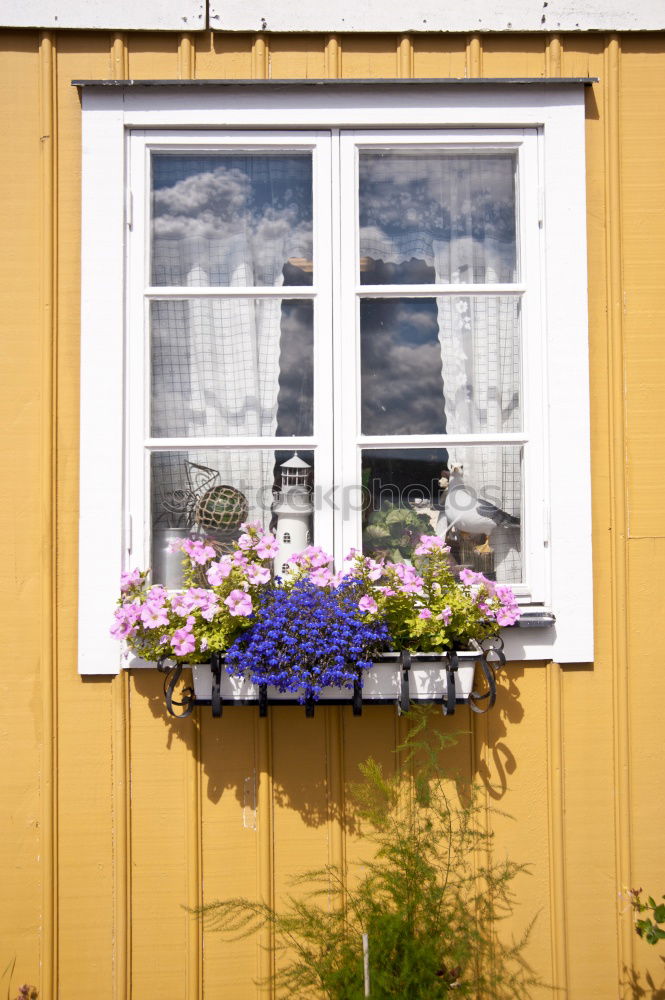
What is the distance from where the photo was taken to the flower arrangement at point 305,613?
2217mm

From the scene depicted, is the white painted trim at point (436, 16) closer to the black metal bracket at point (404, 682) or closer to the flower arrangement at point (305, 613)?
the flower arrangement at point (305, 613)

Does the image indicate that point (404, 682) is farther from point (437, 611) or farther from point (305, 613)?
point (305, 613)

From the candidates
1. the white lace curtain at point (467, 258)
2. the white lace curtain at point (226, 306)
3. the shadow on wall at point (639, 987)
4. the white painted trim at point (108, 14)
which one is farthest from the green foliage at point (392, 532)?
the white painted trim at point (108, 14)

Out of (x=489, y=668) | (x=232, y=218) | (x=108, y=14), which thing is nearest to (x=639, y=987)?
(x=489, y=668)

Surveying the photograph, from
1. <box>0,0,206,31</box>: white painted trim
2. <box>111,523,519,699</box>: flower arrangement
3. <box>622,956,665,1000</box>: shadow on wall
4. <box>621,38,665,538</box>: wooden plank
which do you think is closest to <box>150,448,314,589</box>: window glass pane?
<box>111,523,519,699</box>: flower arrangement

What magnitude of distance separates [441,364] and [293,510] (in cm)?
66

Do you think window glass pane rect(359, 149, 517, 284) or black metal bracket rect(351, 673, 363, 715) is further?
window glass pane rect(359, 149, 517, 284)

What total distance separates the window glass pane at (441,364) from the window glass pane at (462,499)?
0.28 ft

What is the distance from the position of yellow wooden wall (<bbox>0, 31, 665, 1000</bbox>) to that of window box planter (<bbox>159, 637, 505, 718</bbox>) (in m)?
0.17

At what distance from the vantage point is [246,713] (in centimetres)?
249

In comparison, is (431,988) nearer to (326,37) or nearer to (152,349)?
(152,349)

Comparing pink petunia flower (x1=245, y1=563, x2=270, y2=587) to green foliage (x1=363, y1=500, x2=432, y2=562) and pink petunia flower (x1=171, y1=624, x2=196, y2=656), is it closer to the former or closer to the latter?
pink petunia flower (x1=171, y1=624, x2=196, y2=656)

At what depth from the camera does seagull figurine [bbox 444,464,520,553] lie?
2592 mm

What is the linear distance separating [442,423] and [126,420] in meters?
0.98
